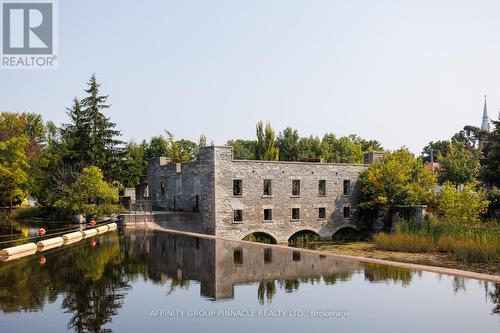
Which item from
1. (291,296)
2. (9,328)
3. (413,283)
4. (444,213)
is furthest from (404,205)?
(9,328)

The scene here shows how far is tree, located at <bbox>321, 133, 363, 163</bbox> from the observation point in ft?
198

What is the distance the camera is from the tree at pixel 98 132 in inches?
1592

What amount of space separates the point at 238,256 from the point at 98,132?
29126mm

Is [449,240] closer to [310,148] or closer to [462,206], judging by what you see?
[462,206]

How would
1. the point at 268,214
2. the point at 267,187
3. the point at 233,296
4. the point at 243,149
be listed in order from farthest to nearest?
the point at 243,149
the point at 267,187
the point at 268,214
the point at 233,296

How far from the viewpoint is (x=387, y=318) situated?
29.6 ft

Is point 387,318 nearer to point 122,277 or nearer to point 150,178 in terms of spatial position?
point 122,277

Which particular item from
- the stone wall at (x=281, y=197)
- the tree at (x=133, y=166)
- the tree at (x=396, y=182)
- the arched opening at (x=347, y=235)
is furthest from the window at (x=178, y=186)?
the tree at (x=396, y=182)

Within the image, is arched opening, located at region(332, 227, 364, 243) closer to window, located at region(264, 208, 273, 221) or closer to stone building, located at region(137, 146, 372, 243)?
stone building, located at region(137, 146, 372, 243)

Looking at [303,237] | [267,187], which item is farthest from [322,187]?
[267,187]

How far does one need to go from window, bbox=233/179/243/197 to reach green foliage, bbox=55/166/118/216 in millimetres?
8766

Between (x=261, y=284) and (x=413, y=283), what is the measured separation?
4023 mm

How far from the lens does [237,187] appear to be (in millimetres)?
31734

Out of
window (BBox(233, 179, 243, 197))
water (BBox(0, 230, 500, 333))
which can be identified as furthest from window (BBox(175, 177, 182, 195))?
water (BBox(0, 230, 500, 333))
